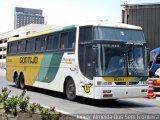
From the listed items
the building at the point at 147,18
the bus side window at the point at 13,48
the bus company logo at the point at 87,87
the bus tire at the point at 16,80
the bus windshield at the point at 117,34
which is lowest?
the bus tire at the point at 16,80

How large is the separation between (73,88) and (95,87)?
2081 mm

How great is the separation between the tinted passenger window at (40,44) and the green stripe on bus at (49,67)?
0.73m

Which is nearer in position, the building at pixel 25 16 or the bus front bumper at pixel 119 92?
the bus front bumper at pixel 119 92

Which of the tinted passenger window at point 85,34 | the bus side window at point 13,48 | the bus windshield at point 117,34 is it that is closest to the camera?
the bus windshield at point 117,34

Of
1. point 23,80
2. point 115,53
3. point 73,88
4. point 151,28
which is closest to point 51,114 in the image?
point 115,53

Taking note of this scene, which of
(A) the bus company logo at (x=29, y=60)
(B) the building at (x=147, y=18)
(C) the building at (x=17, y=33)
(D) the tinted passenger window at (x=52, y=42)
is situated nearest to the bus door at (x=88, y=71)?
(D) the tinted passenger window at (x=52, y=42)

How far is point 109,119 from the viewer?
447 inches

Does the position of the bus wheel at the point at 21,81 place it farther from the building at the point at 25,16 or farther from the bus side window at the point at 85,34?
the building at the point at 25,16

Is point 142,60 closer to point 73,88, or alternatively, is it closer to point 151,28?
point 73,88

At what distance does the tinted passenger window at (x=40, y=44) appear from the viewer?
67.1 feet

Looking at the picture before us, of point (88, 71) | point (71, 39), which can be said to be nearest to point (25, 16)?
point (71, 39)

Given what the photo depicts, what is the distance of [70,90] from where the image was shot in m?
16.9

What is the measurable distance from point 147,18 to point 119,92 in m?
42.8

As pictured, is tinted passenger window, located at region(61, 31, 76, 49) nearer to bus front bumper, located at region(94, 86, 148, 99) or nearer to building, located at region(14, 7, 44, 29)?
bus front bumper, located at region(94, 86, 148, 99)
